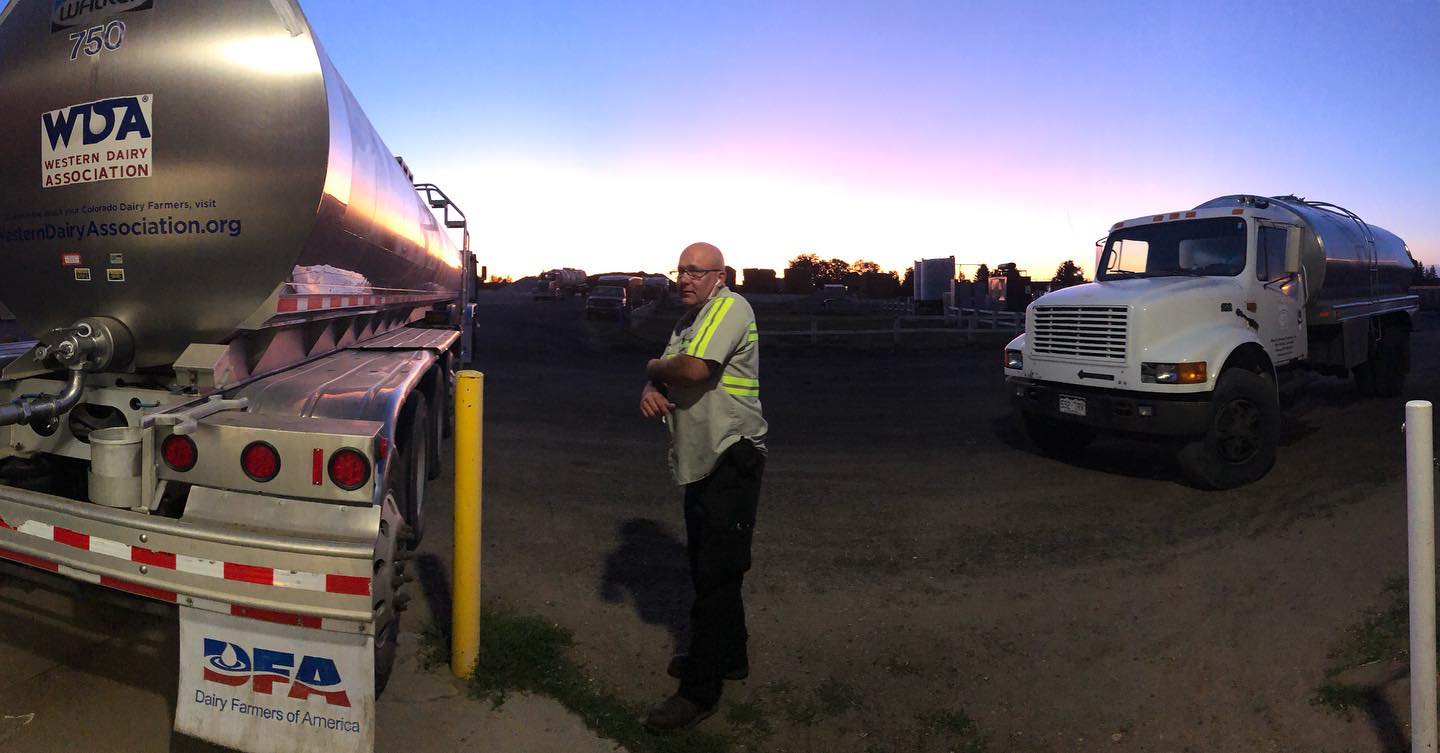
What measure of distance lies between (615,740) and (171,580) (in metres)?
1.73

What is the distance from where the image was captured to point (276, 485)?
310 cm

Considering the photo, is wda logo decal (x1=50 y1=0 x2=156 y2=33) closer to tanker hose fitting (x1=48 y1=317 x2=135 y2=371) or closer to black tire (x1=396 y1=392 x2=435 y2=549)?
tanker hose fitting (x1=48 y1=317 x2=135 y2=371)

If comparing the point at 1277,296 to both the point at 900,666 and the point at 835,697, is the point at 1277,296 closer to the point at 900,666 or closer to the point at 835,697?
the point at 900,666

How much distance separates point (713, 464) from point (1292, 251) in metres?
7.80

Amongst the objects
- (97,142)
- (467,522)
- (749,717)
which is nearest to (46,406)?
(97,142)

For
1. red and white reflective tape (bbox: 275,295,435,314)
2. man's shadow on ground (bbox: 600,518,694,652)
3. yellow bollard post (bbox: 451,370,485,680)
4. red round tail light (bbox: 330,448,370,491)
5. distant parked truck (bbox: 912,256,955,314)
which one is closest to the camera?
red round tail light (bbox: 330,448,370,491)

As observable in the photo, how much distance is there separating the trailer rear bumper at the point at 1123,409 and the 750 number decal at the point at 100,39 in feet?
24.5

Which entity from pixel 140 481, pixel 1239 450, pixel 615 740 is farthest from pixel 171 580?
pixel 1239 450

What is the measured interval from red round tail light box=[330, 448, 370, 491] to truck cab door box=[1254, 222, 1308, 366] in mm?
8326

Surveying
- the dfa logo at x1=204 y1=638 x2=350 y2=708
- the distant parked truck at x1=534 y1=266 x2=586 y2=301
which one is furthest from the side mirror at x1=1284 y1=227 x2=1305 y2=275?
the distant parked truck at x1=534 y1=266 x2=586 y2=301

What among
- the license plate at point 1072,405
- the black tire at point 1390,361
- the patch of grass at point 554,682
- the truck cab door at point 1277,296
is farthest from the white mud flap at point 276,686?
the black tire at point 1390,361

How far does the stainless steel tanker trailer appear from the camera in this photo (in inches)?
118

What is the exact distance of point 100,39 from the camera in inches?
145

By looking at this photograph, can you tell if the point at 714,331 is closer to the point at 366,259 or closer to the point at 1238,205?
the point at 366,259
